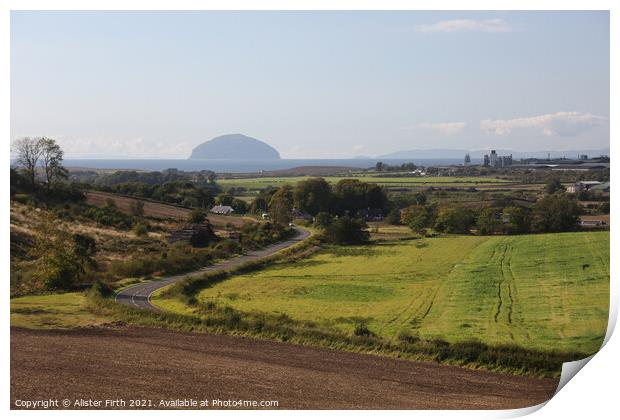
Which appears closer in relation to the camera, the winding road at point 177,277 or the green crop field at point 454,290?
the green crop field at point 454,290

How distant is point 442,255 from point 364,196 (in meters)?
2.16

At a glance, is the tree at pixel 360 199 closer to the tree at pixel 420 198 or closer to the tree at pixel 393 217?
the tree at pixel 393 217

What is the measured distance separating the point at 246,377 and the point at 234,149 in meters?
5.67

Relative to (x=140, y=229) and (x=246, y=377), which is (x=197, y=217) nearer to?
(x=140, y=229)

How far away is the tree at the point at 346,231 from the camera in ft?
47.6

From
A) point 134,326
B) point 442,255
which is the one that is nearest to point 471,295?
point 442,255

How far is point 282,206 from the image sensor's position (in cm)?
1482

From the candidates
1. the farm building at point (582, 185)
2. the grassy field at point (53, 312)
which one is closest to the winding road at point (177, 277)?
the grassy field at point (53, 312)

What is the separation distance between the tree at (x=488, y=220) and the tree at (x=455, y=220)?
175 millimetres

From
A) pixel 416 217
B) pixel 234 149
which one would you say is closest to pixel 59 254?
pixel 234 149

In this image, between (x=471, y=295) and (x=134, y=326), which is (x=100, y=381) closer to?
(x=134, y=326)

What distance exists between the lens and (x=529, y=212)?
14.3 m

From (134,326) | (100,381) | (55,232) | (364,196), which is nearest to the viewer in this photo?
(100,381)

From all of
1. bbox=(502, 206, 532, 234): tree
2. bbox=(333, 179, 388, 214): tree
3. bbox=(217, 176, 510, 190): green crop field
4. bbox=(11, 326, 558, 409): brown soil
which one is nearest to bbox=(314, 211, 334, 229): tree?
bbox=(333, 179, 388, 214): tree
